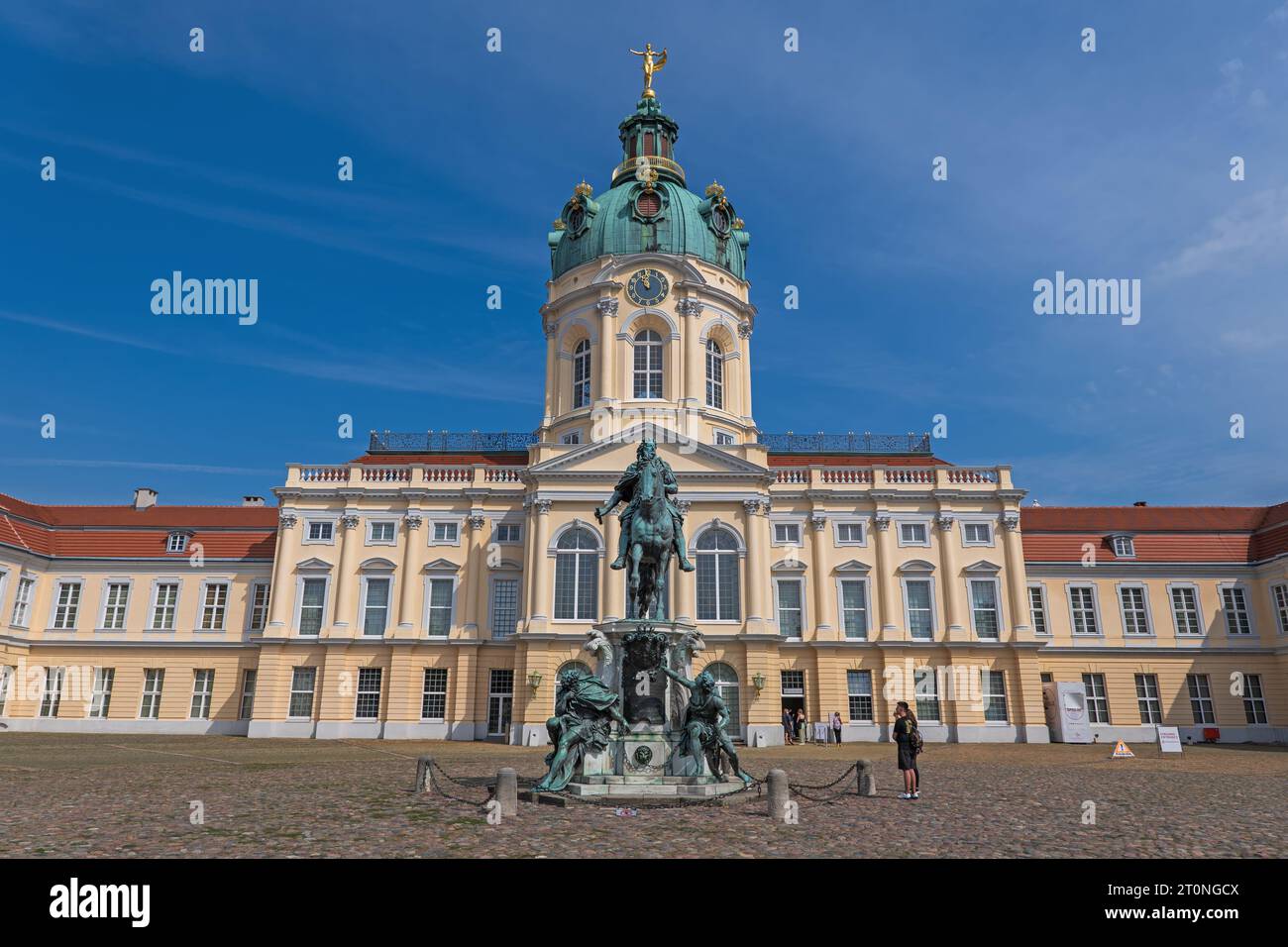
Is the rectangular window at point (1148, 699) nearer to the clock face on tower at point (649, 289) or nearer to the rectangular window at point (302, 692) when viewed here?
the clock face on tower at point (649, 289)

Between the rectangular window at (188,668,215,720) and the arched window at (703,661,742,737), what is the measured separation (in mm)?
25173

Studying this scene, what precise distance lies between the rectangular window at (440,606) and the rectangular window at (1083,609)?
1228 inches

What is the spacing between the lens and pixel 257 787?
54.6 ft

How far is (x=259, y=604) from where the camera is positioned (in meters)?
43.4

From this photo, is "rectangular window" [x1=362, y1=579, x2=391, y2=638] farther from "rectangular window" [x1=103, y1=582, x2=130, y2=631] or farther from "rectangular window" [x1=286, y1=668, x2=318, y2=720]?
"rectangular window" [x1=103, y1=582, x2=130, y2=631]

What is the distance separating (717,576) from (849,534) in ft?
24.7

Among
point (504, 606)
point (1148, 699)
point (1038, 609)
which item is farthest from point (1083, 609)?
point (504, 606)

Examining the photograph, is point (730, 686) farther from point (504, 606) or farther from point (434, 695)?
point (434, 695)

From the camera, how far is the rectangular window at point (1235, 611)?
4184 cm

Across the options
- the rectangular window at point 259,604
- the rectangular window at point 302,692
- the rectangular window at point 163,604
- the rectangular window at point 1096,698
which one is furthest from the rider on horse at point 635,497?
the rectangular window at point 163,604

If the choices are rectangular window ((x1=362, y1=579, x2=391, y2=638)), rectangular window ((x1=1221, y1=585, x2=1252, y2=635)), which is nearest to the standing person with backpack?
rectangular window ((x1=362, y1=579, x2=391, y2=638))

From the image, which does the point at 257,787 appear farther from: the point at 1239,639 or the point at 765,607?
the point at 1239,639

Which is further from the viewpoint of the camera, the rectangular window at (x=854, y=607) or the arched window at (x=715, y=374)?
the arched window at (x=715, y=374)
